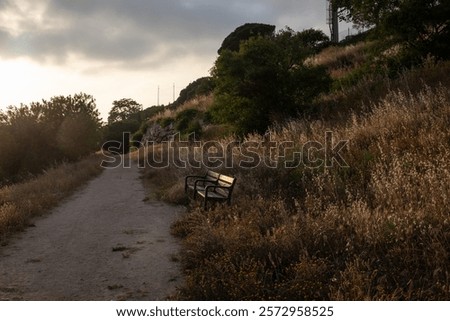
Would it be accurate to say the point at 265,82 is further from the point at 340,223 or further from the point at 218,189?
the point at 340,223

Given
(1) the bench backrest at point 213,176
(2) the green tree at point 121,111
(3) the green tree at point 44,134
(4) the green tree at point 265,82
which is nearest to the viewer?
(1) the bench backrest at point 213,176

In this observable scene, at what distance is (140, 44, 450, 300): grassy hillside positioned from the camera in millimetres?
3932

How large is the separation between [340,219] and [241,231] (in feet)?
4.59

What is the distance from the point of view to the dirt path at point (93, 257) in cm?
466

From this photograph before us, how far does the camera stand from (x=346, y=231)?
495 cm

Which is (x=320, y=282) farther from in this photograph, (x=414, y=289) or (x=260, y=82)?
(x=260, y=82)

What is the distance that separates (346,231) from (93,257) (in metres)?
3.76

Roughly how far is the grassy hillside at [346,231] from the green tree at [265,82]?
6576 millimetres

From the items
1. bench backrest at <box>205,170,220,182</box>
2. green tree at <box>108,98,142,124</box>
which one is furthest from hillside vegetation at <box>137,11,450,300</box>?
green tree at <box>108,98,142,124</box>

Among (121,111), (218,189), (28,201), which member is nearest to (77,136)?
(28,201)

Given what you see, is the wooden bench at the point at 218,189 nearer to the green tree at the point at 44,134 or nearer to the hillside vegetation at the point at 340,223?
the hillside vegetation at the point at 340,223

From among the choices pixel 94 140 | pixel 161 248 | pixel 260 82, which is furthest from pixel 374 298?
pixel 94 140

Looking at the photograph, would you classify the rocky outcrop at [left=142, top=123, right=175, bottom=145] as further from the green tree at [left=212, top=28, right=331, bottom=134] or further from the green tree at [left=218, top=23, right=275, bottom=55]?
the green tree at [left=212, top=28, right=331, bottom=134]

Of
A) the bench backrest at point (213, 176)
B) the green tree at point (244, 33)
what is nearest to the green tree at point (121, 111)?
the green tree at point (244, 33)
